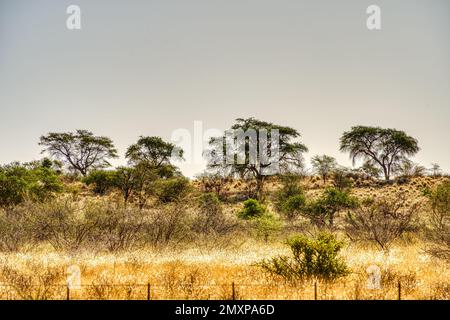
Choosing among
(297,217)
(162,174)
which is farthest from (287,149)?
(297,217)

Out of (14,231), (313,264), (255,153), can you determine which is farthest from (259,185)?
(313,264)

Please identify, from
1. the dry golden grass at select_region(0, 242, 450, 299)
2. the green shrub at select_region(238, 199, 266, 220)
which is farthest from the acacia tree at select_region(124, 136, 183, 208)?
the dry golden grass at select_region(0, 242, 450, 299)

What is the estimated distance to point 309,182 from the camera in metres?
48.6

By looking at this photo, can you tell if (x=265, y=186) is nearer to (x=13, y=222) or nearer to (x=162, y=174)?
(x=162, y=174)

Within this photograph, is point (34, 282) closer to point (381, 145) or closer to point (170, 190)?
point (170, 190)

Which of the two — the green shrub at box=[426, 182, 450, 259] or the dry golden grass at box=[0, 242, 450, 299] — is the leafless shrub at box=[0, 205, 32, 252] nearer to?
the dry golden grass at box=[0, 242, 450, 299]

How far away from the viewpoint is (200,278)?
475 inches

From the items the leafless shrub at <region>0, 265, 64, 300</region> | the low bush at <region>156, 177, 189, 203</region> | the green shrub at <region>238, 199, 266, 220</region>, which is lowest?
the leafless shrub at <region>0, 265, 64, 300</region>

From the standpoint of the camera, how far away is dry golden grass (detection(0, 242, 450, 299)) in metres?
9.53

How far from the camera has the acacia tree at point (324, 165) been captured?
4906 centimetres

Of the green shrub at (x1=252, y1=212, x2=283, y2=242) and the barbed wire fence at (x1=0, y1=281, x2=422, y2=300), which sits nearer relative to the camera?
the barbed wire fence at (x1=0, y1=281, x2=422, y2=300)

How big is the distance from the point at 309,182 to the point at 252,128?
9038 mm

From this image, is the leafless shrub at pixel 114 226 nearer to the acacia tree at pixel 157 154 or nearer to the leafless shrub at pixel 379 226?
the leafless shrub at pixel 379 226

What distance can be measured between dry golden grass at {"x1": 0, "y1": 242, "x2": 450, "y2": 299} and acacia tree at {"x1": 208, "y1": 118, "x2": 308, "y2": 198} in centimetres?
2652
